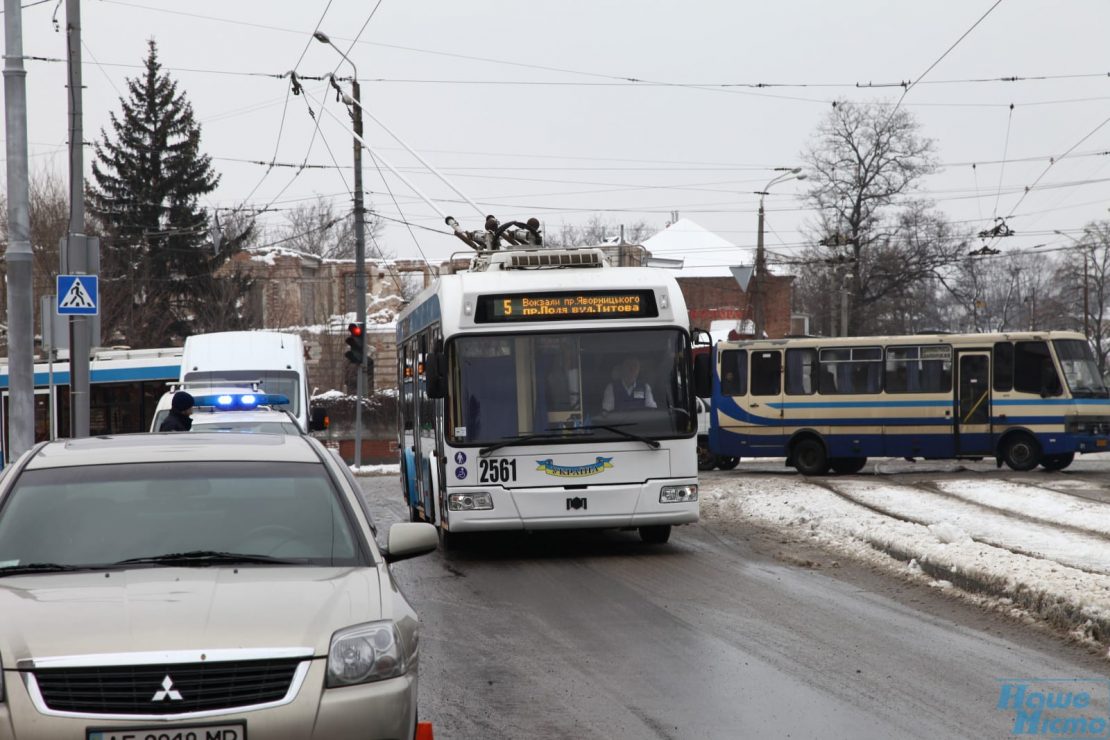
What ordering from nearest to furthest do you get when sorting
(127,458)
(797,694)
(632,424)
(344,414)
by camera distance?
(127,458), (797,694), (632,424), (344,414)

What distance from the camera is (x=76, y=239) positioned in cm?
2022

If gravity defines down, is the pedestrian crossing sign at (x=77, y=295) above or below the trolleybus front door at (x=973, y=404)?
above

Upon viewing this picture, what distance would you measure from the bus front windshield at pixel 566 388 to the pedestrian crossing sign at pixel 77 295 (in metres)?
7.30

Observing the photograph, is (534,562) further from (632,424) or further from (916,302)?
(916,302)

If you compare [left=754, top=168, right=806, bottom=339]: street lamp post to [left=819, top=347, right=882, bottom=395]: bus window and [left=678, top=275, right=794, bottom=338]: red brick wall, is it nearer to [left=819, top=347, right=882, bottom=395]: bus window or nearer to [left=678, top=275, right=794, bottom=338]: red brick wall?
[left=819, top=347, right=882, bottom=395]: bus window

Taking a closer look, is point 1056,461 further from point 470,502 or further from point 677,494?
point 470,502

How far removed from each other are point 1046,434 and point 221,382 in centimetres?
1624

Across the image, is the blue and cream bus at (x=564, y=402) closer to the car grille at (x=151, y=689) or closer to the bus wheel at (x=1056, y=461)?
the car grille at (x=151, y=689)

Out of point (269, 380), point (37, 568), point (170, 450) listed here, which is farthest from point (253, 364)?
point (37, 568)

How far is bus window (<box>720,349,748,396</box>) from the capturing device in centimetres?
3086

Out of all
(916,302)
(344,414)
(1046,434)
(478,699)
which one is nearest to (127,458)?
(478,699)

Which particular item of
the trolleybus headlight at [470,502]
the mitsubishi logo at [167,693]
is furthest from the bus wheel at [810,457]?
the mitsubishi logo at [167,693]

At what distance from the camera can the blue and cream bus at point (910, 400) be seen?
27.6 meters

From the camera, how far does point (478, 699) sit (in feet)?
24.9
